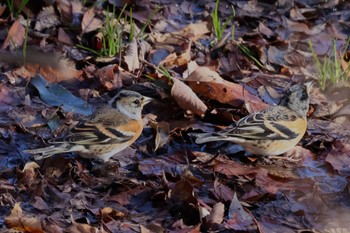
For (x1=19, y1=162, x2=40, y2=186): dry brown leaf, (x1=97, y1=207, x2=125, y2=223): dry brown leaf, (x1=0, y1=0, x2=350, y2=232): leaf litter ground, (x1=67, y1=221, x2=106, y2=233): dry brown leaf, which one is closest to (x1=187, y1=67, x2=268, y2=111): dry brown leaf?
(x1=0, y1=0, x2=350, y2=232): leaf litter ground

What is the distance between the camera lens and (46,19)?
9742 mm

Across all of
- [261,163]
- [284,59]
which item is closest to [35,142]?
[261,163]

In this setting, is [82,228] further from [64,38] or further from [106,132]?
[64,38]

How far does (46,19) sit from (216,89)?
2.53 metres

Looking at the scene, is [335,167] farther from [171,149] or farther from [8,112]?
[8,112]

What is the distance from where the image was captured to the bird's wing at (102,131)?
703 centimetres

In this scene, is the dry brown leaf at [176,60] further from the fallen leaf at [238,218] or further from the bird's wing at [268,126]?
the fallen leaf at [238,218]

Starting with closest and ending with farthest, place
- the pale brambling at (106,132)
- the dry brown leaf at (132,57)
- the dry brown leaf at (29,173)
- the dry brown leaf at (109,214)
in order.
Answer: the dry brown leaf at (109,214), the dry brown leaf at (29,173), the pale brambling at (106,132), the dry brown leaf at (132,57)

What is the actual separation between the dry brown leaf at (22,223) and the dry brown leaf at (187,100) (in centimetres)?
256

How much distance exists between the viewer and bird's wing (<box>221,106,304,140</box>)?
7.43 metres

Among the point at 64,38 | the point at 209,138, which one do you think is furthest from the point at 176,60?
the point at 209,138

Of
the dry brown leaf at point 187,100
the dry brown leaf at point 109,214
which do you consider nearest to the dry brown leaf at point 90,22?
the dry brown leaf at point 187,100

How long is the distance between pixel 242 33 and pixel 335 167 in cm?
337

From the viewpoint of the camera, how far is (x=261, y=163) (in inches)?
304
